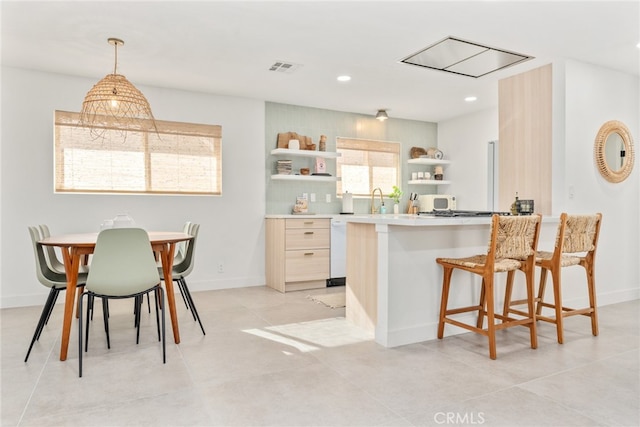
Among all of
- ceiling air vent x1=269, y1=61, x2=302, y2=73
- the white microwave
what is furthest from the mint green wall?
ceiling air vent x1=269, y1=61, x2=302, y2=73

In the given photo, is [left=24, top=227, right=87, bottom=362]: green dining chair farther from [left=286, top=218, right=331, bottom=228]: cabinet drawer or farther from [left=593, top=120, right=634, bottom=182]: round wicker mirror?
[left=593, top=120, right=634, bottom=182]: round wicker mirror

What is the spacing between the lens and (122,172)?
4.56 m

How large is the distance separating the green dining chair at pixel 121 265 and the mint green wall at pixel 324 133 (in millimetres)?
2796

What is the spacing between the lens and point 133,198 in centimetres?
459

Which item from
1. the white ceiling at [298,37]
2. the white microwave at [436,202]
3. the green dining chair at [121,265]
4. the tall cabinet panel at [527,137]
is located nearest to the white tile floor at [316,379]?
the green dining chair at [121,265]

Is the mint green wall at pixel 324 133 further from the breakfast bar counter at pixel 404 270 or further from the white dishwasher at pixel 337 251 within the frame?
the breakfast bar counter at pixel 404 270

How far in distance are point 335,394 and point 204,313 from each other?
1.99 metres

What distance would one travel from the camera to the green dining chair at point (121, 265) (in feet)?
8.23

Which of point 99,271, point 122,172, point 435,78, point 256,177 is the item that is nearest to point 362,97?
point 435,78

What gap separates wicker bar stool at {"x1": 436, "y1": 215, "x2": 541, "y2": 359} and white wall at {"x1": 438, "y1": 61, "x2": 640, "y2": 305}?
1320 mm

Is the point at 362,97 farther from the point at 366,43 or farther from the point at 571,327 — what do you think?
the point at 571,327

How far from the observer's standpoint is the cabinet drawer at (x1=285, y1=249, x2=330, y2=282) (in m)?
4.81

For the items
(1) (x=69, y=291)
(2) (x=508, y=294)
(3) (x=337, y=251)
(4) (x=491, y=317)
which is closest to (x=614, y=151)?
(2) (x=508, y=294)

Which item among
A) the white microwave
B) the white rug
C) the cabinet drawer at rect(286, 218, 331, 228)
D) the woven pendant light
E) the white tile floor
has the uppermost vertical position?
the woven pendant light
